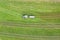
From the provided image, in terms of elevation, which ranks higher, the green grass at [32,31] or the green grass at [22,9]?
the green grass at [22,9]

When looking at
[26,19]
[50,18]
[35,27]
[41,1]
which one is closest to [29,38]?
[35,27]

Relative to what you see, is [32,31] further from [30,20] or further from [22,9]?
[22,9]

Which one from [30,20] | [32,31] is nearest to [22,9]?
[30,20]

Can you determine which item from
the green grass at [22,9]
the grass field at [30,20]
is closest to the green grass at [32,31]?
the grass field at [30,20]

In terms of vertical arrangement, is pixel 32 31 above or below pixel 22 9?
below

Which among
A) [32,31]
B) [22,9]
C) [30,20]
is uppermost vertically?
[22,9]

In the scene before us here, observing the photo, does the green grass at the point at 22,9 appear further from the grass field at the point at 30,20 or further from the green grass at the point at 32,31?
the green grass at the point at 32,31

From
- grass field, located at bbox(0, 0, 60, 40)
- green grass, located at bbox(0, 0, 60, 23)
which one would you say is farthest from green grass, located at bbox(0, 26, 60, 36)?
green grass, located at bbox(0, 0, 60, 23)

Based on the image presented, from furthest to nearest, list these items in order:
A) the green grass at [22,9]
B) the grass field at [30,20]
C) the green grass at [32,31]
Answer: the green grass at [22,9] < the green grass at [32,31] < the grass field at [30,20]

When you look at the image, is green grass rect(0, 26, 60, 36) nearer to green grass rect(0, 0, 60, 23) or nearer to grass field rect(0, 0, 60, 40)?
grass field rect(0, 0, 60, 40)
